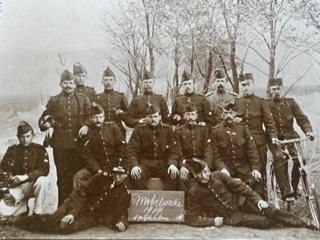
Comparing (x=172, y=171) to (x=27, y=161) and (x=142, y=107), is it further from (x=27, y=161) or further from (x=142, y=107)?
(x=27, y=161)

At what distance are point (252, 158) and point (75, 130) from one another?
82.6 inches

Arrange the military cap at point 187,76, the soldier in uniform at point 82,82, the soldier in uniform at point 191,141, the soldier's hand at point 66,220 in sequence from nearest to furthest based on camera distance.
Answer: the soldier's hand at point 66,220 < the soldier in uniform at point 191,141 < the soldier in uniform at point 82,82 < the military cap at point 187,76

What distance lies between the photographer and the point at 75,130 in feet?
14.9

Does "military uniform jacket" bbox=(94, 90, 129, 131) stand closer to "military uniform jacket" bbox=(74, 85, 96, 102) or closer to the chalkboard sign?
"military uniform jacket" bbox=(74, 85, 96, 102)

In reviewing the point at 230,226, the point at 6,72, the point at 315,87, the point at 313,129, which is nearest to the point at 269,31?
the point at 315,87

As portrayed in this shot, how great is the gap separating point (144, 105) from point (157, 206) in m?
1.19

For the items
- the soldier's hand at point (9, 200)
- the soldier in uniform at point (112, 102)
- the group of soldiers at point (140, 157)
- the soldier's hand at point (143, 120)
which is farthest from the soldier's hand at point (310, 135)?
the soldier's hand at point (9, 200)

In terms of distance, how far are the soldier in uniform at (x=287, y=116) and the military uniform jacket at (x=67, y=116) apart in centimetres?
226

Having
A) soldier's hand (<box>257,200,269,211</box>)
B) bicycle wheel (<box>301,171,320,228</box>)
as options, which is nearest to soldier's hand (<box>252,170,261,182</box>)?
soldier's hand (<box>257,200,269,211</box>)

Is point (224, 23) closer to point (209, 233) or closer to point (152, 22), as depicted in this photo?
point (152, 22)

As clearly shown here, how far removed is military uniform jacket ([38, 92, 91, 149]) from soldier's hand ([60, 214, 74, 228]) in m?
0.78

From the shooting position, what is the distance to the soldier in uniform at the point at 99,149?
14.6 ft

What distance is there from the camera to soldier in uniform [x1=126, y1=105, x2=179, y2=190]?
175 inches

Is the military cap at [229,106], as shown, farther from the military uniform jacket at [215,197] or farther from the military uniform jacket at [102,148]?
the military uniform jacket at [102,148]
